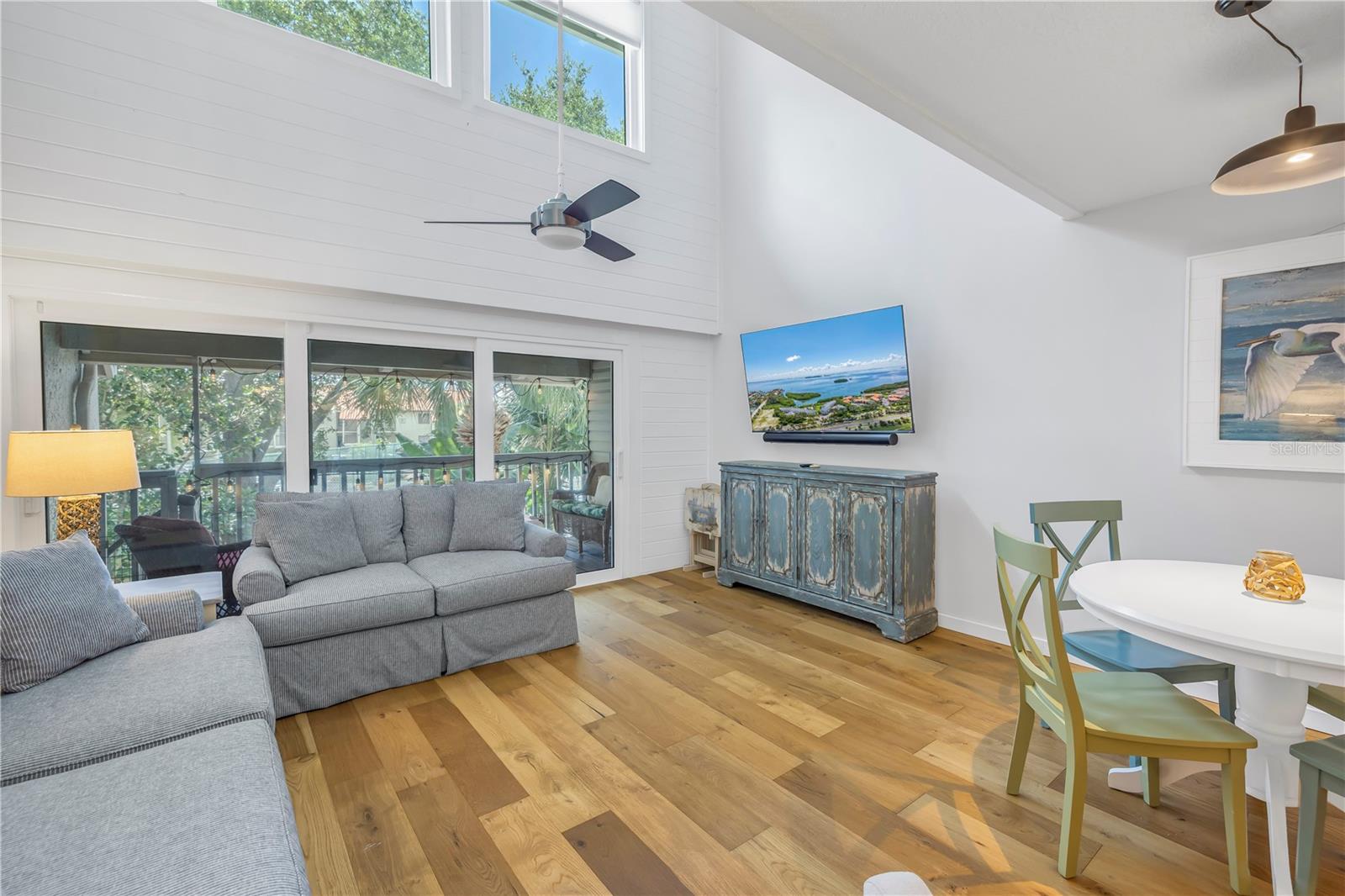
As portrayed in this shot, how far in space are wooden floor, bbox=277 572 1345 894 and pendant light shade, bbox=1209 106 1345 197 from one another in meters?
2.03

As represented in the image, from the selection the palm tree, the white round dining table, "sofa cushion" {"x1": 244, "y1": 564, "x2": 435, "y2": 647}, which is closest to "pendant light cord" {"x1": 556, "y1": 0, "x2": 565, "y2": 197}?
the palm tree

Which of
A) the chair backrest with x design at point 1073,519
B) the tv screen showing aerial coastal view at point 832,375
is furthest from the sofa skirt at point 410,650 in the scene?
→ the chair backrest with x design at point 1073,519

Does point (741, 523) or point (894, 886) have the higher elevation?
point (894, 886)

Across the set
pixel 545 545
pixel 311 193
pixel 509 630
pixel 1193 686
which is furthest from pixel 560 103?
pixel 1193 686

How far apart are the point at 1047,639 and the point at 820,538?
2.29 metres

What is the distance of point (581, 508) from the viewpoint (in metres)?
4.84

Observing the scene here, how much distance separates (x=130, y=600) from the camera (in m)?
2.27

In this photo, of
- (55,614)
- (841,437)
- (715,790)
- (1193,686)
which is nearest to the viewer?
(55,614)

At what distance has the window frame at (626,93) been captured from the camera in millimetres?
4035

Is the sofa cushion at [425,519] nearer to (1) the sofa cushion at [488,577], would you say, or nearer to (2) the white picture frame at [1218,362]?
(1) the sofa cushion at [488,577]

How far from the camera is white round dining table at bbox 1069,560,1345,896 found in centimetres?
142

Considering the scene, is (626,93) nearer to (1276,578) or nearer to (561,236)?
(561,236)

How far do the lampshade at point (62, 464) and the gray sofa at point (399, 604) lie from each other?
2.18 feet

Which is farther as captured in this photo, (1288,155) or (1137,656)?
(1137,656)
